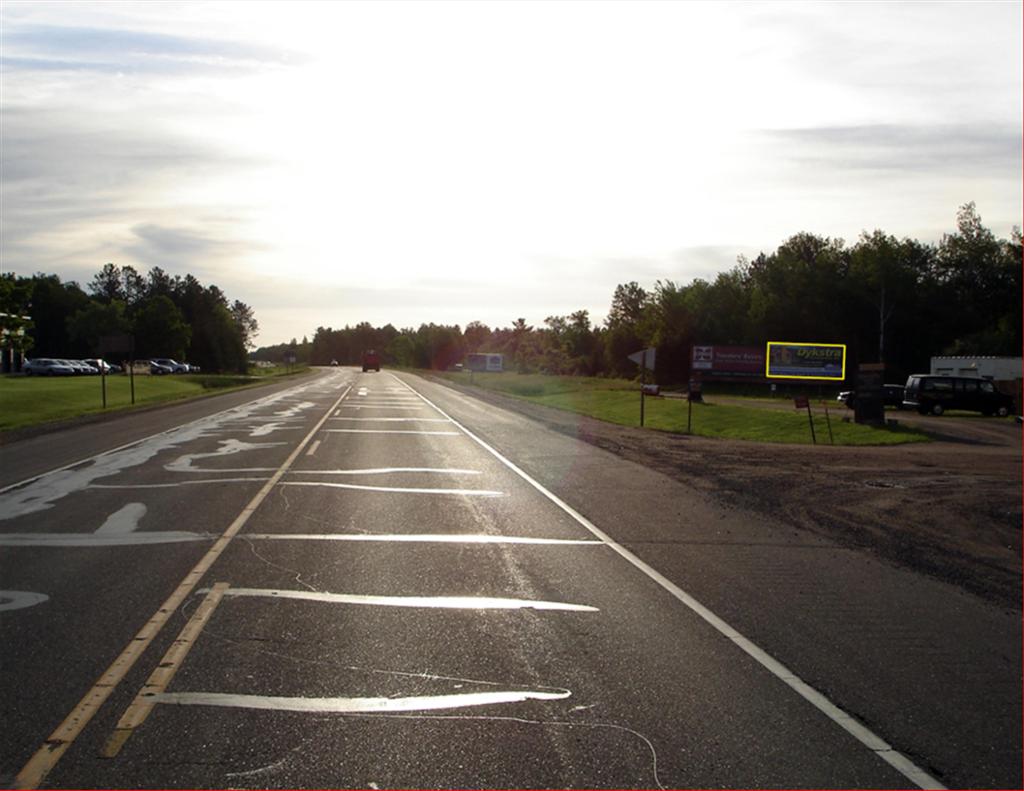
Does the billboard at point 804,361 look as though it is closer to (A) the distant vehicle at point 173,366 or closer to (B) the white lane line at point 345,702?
A: (B) the white lane line at point 345,702

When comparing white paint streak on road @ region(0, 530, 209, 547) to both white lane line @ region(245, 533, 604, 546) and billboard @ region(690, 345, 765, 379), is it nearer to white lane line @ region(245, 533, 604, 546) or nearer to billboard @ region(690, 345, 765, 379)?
Result: white lane line @ region(245, 533, 604, 546)

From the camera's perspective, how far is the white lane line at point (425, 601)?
820 centimetres

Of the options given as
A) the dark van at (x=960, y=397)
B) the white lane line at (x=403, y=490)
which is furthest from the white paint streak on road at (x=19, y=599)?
the dark van at (x=960, y=397)

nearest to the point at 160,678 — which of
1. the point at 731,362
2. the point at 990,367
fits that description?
the point at 731,362

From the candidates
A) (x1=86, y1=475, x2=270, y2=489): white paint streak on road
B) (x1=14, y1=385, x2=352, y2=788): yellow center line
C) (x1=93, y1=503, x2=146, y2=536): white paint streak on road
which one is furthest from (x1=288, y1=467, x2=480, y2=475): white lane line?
(x1=14, y1=385, x2=352, y2=788): yellow center line

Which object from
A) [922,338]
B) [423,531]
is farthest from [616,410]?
[922,338]

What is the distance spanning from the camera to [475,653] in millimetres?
6859

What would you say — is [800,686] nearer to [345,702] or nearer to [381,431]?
[345,702]

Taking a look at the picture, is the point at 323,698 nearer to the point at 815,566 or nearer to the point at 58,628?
the point at 58,628

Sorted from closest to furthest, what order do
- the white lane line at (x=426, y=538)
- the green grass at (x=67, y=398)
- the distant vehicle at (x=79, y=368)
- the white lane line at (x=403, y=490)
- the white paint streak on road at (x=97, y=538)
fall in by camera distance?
the white paint streak on road at (x=97, y=538) → the white lane line at (x=426, y=538) → the white lane line at (x=403, y=490) → the green grass at (x=67, y=398) → the distant vehicle at (x=79, y=368)

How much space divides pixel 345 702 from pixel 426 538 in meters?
5.59

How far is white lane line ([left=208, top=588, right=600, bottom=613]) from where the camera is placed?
8203 millimetres

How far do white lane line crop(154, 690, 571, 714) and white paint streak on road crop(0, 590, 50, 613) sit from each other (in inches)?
112

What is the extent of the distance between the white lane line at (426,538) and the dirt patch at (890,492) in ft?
12.0
